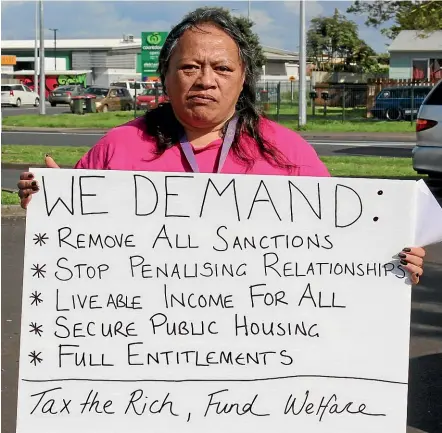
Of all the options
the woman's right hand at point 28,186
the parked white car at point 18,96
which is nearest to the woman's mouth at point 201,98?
the woman's right hand at point 28,186

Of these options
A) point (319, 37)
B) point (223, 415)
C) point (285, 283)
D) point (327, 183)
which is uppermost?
point (319, 37)

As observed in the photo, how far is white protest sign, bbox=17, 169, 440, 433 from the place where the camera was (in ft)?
8.80

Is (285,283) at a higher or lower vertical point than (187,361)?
higher

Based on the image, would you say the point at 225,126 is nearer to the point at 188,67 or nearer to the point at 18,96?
the point at 188,67

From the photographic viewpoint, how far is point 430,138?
11516mm

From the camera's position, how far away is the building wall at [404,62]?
44.7 m

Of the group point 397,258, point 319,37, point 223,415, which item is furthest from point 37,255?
point 319,37

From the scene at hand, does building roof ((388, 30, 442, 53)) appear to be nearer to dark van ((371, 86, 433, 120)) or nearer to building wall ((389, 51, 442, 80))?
building wall ((389, 51, 442, 80))

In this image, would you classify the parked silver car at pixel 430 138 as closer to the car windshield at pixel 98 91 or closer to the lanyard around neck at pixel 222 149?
the lanyard around neck at pixel 222 149

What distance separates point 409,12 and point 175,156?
25733 millimetres

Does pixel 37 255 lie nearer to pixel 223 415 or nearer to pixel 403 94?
pixel 223 415

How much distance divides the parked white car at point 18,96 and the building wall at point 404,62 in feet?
71.1

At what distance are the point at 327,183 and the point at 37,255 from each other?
3.12 ft

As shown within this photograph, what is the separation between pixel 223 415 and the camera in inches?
106
